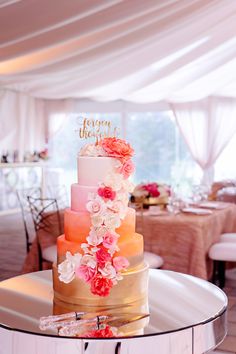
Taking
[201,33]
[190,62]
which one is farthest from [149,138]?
[201,33]

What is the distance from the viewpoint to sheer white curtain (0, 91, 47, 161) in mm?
10750

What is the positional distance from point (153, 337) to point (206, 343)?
26 cm

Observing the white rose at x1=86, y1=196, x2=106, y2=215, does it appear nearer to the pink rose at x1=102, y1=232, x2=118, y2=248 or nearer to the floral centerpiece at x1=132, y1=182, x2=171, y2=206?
the pink rose at x1=102, y1=232, x2=118, y2=248

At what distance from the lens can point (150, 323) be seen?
2.01m

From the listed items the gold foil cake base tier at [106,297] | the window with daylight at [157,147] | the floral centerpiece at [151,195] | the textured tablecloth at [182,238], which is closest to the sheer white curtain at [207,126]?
the window with daylight at [157,147]

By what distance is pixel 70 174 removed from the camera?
11.9m

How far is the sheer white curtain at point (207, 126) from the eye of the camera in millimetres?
9617

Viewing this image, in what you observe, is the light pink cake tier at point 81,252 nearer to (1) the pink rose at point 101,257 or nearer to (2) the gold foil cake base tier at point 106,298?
(2) the gold foil cake base tier at point 106,298

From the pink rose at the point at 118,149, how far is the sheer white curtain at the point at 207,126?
24.9ft

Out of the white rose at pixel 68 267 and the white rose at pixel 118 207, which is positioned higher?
the white rose at pixel 118 207

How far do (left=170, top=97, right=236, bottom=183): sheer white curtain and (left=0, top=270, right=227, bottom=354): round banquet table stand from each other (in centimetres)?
736

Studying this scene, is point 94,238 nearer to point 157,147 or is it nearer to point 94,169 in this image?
point 94,169

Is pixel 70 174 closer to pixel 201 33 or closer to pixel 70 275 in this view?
pixel 201 33

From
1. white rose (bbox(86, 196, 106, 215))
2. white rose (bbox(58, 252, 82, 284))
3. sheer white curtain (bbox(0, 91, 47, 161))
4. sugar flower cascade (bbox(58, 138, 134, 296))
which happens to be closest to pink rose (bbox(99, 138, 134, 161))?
sugar flower cascade (bbox(58, 138, 134, 296))
